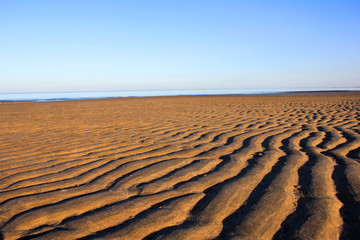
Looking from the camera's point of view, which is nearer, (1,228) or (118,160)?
(1,228)

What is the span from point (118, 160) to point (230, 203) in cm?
152

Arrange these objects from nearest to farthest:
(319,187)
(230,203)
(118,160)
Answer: (230,203) < (319,187) < (118,160)

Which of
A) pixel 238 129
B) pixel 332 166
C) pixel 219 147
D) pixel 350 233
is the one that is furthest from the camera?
pixel 238 129

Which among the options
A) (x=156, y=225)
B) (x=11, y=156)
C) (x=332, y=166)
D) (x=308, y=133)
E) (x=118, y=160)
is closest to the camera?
(x=156, y=225)

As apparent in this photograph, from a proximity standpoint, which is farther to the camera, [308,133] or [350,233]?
[308,133]

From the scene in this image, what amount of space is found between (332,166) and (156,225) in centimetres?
198

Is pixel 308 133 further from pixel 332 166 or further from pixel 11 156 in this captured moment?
pixel 11 156

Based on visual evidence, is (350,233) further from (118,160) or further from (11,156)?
(11,156)

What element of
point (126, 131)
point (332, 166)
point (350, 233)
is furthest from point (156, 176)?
point (126, 131)

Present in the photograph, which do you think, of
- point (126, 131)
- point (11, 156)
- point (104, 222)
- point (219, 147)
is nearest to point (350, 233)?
point (104, 222)

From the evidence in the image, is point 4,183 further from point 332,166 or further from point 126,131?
point 332,166

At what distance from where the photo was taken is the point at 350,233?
1520mm

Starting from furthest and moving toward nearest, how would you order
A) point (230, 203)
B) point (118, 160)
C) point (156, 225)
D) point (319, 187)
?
point (118, 160) → point (319, 187) → point (230, 203) → point (156, 225)

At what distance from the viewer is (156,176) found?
2477mm
